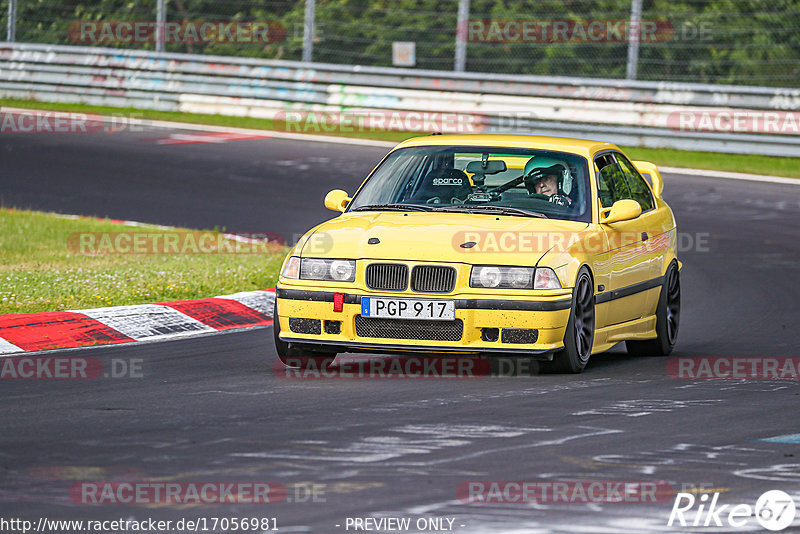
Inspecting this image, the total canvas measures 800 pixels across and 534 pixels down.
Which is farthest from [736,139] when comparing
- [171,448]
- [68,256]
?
[171,448]

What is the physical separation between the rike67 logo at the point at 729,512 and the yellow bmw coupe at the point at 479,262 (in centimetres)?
289

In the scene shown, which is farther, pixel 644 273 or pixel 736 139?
pixel 736 139

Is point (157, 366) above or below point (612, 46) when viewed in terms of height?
below

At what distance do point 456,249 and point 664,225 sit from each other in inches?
103

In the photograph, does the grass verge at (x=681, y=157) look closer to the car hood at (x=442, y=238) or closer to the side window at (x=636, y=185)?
the side window at (x=636, y=185)

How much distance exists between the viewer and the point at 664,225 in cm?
1053

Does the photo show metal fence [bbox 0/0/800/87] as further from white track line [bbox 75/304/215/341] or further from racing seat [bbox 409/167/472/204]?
white track line [bbox 75/304/215/341]

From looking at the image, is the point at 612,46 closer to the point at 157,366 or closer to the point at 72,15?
the point at 72,15

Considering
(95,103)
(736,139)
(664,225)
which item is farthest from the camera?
(95,103)
